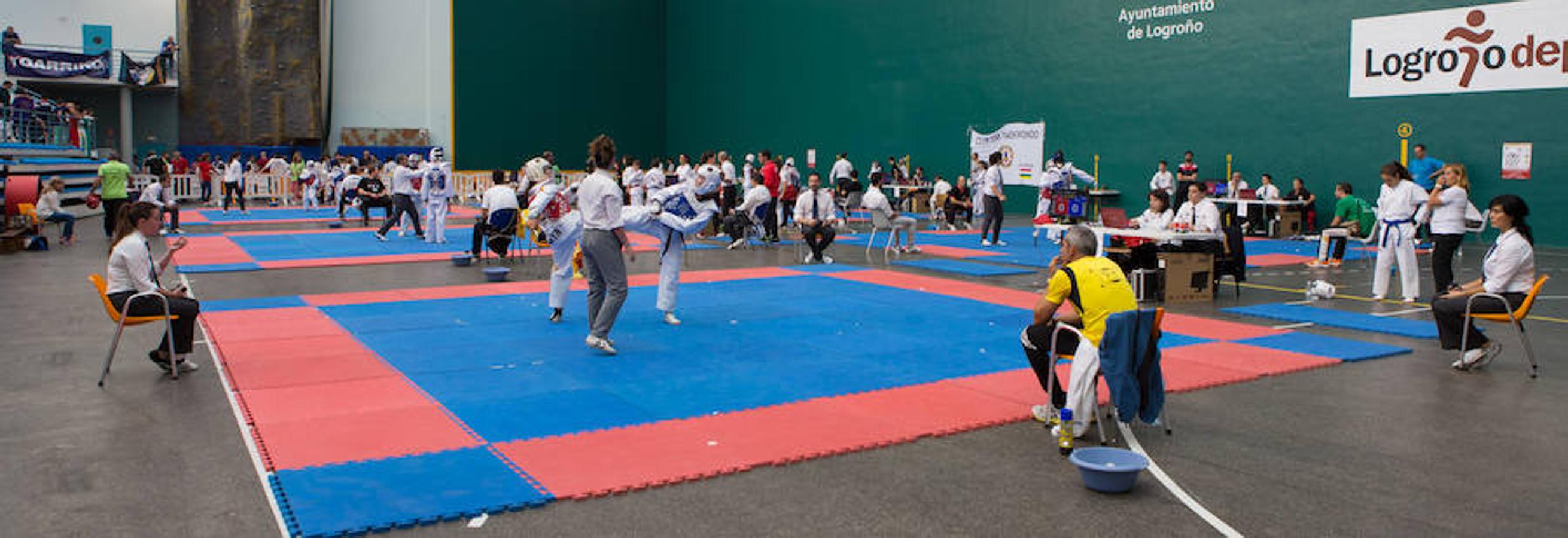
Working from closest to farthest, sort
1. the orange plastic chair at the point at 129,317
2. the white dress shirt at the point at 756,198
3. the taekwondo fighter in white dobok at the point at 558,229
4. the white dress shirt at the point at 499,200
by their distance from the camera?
the orange plastic chair at the point at 129,317, the taekwondo fighter in white dobok at the point at 558,229, the white dress shirt at the point at 499,200, the white dress shirt at the point at 756,198

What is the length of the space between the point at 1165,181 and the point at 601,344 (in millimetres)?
17366

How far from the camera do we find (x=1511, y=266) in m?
7.68

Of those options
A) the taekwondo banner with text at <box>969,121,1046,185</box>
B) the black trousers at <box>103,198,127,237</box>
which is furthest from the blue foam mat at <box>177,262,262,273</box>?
the taekwondo banner with text at <box>969,121,1046,185</box>

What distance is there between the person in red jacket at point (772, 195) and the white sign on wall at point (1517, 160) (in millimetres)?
12200

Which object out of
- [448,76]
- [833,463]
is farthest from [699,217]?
[448,76]

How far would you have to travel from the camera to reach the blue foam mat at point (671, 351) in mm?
6559

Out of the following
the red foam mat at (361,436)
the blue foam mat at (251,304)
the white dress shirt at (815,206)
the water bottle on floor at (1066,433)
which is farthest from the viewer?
the white dress shirt at (815,206)

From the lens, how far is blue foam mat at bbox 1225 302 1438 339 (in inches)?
375

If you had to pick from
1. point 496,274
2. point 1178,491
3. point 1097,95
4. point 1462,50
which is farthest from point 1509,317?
point 1097,95

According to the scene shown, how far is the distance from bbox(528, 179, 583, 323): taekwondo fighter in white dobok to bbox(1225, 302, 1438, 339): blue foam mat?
643 centimetres

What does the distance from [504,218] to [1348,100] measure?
15340 millimetres

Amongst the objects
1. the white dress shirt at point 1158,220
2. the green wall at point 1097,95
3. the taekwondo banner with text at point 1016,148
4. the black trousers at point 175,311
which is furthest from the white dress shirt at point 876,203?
the taekwondo banner with text at point 1016,148

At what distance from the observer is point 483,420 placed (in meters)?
6.09

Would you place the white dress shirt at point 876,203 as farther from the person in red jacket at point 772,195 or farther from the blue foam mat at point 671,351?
the blue foam mat at point 671,351
